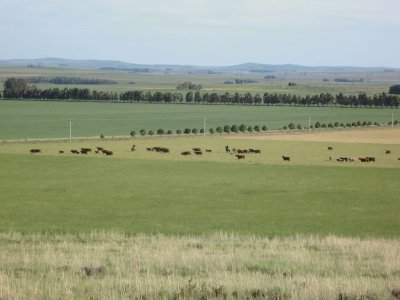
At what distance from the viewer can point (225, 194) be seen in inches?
1283

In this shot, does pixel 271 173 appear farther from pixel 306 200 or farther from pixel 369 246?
pixel 369 246

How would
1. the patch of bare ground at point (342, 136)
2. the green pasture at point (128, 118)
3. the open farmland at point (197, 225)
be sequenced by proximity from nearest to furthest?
the open farmland at point (197, 225), the patch of bare ground at point (342, 136), the green pasture at point (128, 118)

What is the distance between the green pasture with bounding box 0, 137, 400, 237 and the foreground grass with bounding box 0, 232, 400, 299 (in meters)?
4.72

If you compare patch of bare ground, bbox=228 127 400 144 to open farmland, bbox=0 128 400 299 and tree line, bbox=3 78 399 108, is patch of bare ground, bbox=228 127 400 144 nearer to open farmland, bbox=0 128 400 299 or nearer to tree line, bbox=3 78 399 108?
open farmland, bbox=0 128 400 299

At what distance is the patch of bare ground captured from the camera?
73438 mm

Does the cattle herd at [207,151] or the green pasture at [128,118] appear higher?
the cattle herd at [207,151]

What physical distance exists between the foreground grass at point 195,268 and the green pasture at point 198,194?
4.72 meters


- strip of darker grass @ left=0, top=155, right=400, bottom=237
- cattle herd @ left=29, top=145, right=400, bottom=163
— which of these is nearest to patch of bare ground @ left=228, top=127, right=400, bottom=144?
cattle herd @ left=29, top=145, right=400, bottom=163

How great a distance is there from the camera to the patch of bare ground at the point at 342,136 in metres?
73.4

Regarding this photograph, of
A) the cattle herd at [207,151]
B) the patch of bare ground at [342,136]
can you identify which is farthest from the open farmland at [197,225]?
the patch of bare ground at [342,136]

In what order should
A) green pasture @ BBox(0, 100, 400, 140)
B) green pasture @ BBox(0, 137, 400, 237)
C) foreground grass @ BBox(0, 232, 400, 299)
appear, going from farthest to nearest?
green pasture @ BBox(0, 100, 400, 140), green pasture @ BBox(0, 137, 400, 237), foreground grass @ BBox(0, 232, 400, 299)

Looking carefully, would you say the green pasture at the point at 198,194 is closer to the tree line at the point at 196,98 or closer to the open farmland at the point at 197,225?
the open farmland at the point at 197,225

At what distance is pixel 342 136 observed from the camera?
79188 millimetres

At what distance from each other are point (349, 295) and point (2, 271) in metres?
5.26
